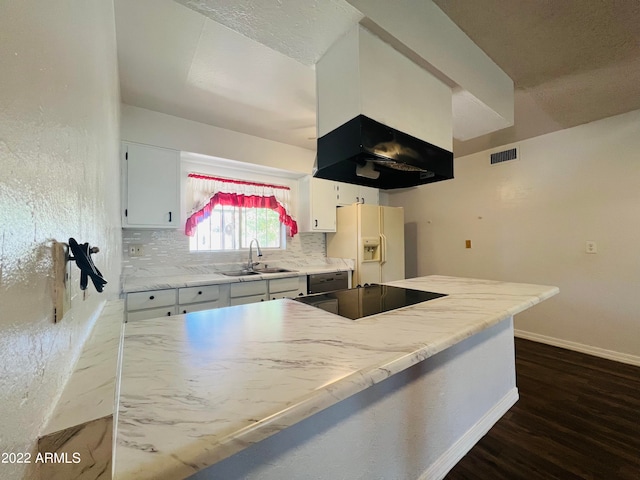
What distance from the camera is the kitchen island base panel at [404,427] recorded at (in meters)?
0.78

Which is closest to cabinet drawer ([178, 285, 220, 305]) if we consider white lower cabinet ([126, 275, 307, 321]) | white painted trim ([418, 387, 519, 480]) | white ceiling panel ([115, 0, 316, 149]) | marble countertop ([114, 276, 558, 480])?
white lower cabinet ([126, 275, 307, 321])

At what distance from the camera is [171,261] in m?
2.72

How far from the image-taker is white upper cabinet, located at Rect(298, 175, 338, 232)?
3.41 m

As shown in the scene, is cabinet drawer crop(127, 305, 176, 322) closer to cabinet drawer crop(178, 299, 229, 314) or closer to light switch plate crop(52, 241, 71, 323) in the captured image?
cabinet drawer crop(178, 299, 229, 314)

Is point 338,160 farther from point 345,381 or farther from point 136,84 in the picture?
point 136,84

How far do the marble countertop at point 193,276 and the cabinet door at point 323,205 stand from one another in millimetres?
513

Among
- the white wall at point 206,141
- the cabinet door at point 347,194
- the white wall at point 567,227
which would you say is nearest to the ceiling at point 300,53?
the white wall at point 206,141

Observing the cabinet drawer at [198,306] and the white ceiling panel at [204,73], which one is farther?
the cabinet drawer at [198,306]

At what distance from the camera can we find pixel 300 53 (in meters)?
1.33

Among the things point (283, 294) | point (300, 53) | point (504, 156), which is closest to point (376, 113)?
point (300, 53)

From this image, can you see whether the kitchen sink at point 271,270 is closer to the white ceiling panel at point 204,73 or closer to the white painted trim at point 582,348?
the white ceiling panel at point 204,73

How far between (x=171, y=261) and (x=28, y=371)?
8.66 feet

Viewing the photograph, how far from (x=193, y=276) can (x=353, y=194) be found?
7.70 ft

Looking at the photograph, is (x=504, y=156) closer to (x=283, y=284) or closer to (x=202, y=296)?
(x=283, y=284)
